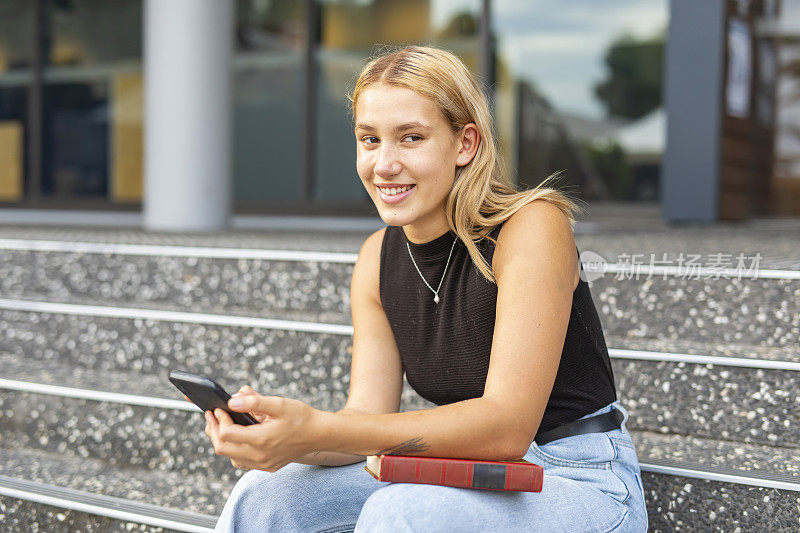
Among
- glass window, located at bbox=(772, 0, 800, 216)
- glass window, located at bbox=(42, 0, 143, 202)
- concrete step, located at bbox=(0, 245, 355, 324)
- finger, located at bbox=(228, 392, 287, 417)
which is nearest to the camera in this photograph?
finger, located at bbox=(228, 392, 287, 417)

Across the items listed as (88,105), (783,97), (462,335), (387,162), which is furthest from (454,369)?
(88,105)

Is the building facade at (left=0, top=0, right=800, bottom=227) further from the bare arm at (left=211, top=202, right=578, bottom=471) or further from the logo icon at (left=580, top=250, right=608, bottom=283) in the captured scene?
the bare arm at (left=211, top=202, right=578, bottom=471)

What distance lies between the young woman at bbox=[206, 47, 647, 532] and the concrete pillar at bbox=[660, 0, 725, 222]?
3.89 m

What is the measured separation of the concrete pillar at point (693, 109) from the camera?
526 cm

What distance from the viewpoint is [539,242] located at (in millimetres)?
1679

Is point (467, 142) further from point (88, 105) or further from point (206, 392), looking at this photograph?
point (88, 105)

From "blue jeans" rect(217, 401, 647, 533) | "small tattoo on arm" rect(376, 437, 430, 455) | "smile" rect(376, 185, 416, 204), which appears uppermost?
"smile" rect(376, 185, 416, 204)

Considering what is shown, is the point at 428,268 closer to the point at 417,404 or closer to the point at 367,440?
the point at 367,440

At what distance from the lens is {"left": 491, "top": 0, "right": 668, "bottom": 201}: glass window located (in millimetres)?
6887

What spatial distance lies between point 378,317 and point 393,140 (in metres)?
0.48

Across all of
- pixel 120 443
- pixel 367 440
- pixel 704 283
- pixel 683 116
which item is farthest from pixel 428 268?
pixel 683 116

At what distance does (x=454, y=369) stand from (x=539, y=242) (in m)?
0.35

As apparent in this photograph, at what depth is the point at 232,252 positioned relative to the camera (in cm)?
323

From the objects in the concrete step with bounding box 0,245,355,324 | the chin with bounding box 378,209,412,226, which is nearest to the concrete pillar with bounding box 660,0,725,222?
the concrete step with bounding box 0,245,355,324
